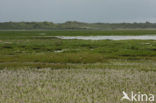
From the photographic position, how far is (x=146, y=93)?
1471cm

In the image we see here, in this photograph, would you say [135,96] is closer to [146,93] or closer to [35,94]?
[146,93]

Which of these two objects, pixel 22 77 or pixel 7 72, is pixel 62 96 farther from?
pixel 7 72

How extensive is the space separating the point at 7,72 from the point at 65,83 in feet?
22.4

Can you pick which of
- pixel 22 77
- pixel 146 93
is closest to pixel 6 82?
pixel 22 77

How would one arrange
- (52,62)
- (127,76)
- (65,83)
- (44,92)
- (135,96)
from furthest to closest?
(52,62)
(127,76)
(65,83)
(44,92)
(135,96)

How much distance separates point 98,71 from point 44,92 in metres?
7.91

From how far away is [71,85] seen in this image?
1709 centimetres

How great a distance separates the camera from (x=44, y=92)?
1527 centimetres

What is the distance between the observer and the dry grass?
45.9ft

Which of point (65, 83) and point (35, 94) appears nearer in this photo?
point (35, 94)

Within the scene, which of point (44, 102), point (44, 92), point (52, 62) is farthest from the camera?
point (52, 62)

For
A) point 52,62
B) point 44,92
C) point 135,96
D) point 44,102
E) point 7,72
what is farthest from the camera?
point 52,62

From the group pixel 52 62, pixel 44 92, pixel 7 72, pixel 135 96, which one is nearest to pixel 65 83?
pixel 44 92

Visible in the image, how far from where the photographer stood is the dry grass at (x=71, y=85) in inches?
550
